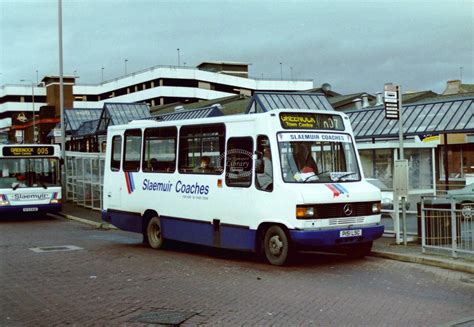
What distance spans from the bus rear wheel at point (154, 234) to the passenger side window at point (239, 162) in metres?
2.78

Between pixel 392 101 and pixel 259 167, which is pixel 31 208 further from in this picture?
pixel 392 101

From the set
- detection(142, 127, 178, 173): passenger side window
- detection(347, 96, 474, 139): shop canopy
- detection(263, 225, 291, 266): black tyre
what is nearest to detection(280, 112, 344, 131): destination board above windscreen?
detection(263, 225, 291, 266): black tyre

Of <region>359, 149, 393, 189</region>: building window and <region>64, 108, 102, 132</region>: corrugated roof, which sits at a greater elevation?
<region>64, 108, 102, 132</region>: corrugated roof

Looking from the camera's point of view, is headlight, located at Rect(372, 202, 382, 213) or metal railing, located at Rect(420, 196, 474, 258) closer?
metal railing, located at Rect(420, 196, 474, 258)

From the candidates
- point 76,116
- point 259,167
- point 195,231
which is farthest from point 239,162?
point 76,116

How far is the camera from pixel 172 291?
9.08 meters

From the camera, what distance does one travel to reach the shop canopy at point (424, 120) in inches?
966

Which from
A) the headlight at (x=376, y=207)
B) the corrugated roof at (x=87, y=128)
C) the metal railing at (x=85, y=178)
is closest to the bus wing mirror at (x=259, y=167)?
the headlight at (x=376, y=207)

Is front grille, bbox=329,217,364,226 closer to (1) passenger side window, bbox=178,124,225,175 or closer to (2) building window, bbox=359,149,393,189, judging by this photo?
(1) passenger side window, bbox=178,124,225,175

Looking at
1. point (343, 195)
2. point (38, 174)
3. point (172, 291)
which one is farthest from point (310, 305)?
point (38, 174)

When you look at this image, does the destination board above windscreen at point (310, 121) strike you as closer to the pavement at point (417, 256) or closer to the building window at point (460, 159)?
the pavement at point (417, 256)

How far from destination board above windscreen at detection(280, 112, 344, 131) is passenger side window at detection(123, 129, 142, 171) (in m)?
4.64

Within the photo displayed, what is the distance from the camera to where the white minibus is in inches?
439

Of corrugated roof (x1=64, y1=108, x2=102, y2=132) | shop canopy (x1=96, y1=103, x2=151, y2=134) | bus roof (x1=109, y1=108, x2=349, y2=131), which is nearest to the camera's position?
bus roof (x1=109, y1=108, x2=349, y2=131)
